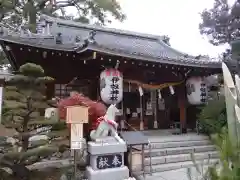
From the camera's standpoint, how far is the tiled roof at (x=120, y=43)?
826 centimetres

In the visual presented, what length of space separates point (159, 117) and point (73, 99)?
7041 millimetres

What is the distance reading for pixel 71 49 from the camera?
8250mm

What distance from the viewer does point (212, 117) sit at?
9.69 metres

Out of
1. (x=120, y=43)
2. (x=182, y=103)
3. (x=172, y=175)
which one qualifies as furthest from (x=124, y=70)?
(x=172, y=175)

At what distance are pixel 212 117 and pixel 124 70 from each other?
418 cm

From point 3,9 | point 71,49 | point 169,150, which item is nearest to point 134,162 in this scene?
point 169,150

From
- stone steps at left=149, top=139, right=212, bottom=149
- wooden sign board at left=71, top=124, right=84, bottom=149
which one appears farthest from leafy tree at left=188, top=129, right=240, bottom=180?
stone steps at left=149, top=139, right=212, bottom=149

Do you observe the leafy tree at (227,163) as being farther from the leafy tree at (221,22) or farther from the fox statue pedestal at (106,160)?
the leafy tree at (221,22)

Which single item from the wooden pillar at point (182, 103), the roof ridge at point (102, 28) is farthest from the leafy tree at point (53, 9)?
the wooden pillar at point (182, 103)

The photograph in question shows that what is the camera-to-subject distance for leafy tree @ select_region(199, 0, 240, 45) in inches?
848

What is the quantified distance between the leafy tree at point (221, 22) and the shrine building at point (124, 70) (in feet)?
36.5

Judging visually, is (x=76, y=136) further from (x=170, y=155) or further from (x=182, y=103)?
(x=182, y=103)

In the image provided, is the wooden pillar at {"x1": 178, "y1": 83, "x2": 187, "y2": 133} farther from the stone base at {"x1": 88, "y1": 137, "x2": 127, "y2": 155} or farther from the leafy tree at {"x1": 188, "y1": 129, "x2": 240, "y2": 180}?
the leafy tree at {"x1": 188, "y1": 129, "x2": 240, "y2": 180}

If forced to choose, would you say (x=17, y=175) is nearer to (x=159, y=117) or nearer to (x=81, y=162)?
(x=81, y=162)
